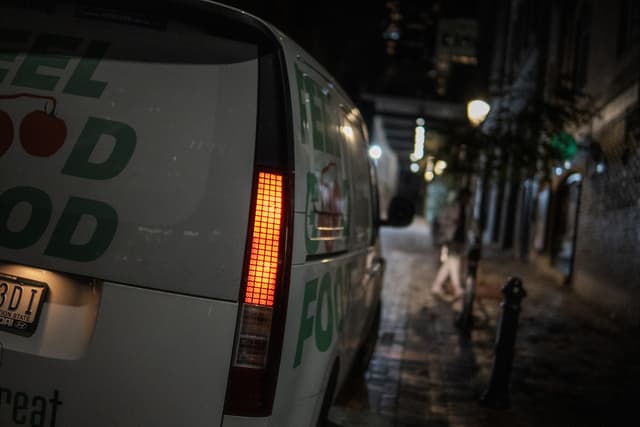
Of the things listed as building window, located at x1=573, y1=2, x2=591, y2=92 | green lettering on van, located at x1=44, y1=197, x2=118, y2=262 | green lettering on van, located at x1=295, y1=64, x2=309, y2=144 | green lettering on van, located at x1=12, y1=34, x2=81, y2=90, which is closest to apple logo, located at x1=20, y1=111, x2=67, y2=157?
green lettering on van, located at x1=12, y1=34, x2=81, y2=90

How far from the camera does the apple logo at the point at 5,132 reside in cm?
254

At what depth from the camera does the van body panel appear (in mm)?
2381

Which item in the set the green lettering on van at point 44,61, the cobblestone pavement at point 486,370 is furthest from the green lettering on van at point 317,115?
the cobblestone pavement at point 486,370

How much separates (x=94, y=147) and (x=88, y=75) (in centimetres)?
31

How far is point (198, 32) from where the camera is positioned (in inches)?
101

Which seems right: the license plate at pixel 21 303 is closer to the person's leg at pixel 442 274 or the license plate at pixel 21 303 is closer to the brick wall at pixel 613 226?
the brick wall at pixel 613 226

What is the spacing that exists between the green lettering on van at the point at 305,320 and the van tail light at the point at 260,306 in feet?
0.54

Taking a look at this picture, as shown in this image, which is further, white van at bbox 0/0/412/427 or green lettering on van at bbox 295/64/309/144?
green lettering on van at bbox 295/64/309/144

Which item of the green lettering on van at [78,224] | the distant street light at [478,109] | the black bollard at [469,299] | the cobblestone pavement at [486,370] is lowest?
the cobblestone pavement at [486,370]

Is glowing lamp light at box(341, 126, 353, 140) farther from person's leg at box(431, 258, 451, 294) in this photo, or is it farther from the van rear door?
person's leg at box(431, 258, 451, 294)

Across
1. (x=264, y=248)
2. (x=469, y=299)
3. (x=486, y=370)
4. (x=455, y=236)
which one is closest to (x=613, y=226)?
(x=455, y=236)

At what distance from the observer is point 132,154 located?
2.45 m

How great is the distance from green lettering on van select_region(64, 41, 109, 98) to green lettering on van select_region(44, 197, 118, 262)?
43cm

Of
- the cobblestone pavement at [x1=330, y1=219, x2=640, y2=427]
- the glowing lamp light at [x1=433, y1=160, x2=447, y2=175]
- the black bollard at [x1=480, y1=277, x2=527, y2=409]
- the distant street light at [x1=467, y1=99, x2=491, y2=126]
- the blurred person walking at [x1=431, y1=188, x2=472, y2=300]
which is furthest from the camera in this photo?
the glowing lamp light at [x1=433, y1=160, x2=447, y2=175]
